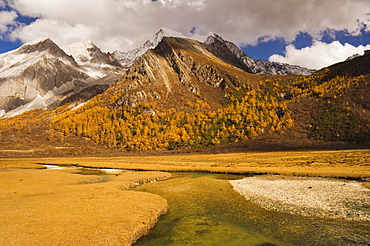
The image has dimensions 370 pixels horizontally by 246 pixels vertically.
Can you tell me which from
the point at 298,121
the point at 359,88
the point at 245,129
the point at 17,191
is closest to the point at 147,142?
the point at 245,129

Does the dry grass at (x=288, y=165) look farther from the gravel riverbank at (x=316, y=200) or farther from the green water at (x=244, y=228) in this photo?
the green water at (x=244, y=228)

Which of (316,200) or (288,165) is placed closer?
(316,200)

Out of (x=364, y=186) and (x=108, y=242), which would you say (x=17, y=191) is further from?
(x=364, y=186)

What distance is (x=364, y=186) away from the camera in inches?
1341

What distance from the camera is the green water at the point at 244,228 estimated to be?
16891mm

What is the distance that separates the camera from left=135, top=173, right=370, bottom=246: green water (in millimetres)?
16891

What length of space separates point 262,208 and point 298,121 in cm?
18079

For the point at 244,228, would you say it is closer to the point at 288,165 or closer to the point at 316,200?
the point at 316,200

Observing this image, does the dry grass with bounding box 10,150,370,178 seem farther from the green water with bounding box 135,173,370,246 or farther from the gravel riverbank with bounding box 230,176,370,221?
the green water with bounding box 135,173,370,246

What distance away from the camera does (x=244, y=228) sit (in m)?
19.5

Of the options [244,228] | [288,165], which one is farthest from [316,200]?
[288,165]

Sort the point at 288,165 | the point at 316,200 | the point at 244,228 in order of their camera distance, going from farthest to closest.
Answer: the point at 288,165 < the point at 316,200 < the point at 244,228

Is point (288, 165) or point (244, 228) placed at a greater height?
point (244, 228)

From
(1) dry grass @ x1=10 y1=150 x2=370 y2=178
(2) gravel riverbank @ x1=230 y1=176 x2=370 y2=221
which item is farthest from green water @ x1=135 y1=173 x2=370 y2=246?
(1) dry grass @ x1=10 y1=150 x2=370 y2=178
